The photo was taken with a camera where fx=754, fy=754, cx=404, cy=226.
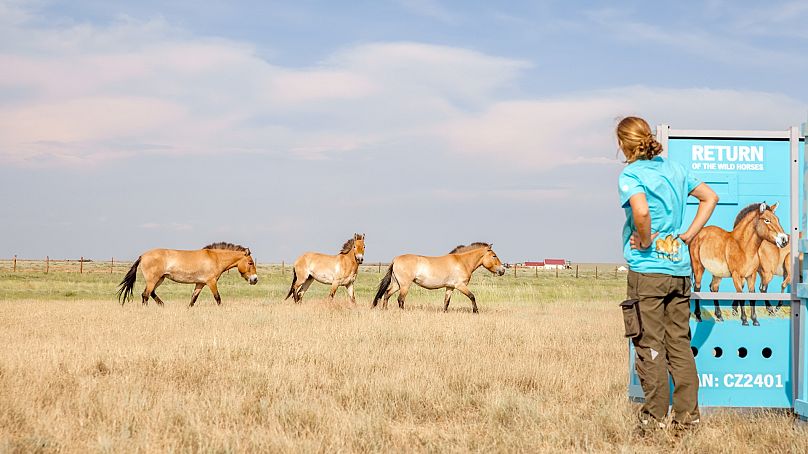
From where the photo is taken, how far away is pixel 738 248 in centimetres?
707

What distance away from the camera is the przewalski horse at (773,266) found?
7.17 meters

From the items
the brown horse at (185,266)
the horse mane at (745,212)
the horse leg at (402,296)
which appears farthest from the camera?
the brown horse at (185,266)

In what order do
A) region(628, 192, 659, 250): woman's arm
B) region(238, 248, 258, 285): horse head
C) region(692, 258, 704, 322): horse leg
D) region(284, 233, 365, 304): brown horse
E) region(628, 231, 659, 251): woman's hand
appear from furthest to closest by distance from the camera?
region(238, 248, 258, 285): horse head < region(284, 233, 365, 304): brown horse < region(692, 258, 704, 322): horse leg < region(628, 231, 659, 251): woman's hand < region(628, 192, 659, 250): woman's arm

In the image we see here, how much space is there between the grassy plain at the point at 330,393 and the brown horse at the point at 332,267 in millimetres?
8255

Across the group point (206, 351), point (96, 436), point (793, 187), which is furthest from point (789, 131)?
point (206, 351)

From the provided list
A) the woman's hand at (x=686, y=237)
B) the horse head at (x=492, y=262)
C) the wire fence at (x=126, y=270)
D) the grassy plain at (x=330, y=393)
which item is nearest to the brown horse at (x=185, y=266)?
the horse head at (x=492, y=262)

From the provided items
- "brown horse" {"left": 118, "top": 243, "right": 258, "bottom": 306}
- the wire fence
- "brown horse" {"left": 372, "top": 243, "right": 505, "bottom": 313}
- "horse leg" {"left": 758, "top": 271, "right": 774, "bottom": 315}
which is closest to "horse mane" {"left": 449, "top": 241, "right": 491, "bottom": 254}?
"brown horse" {"left": 372, "top": 243, "right": 505, "bottom": 313}

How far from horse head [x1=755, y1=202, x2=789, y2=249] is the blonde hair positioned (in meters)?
1.66

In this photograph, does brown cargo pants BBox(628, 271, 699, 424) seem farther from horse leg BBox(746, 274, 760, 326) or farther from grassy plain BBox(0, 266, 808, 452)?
horse leg BBox(746, 274, 760, 326)

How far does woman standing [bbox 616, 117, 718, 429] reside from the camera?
6.04m

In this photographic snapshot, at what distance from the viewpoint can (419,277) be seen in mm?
21828

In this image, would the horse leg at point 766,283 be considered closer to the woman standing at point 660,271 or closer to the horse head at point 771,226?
the horse head at point 771,226

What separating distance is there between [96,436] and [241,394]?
6.08 ft

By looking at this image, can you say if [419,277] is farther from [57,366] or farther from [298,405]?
[298,405]
